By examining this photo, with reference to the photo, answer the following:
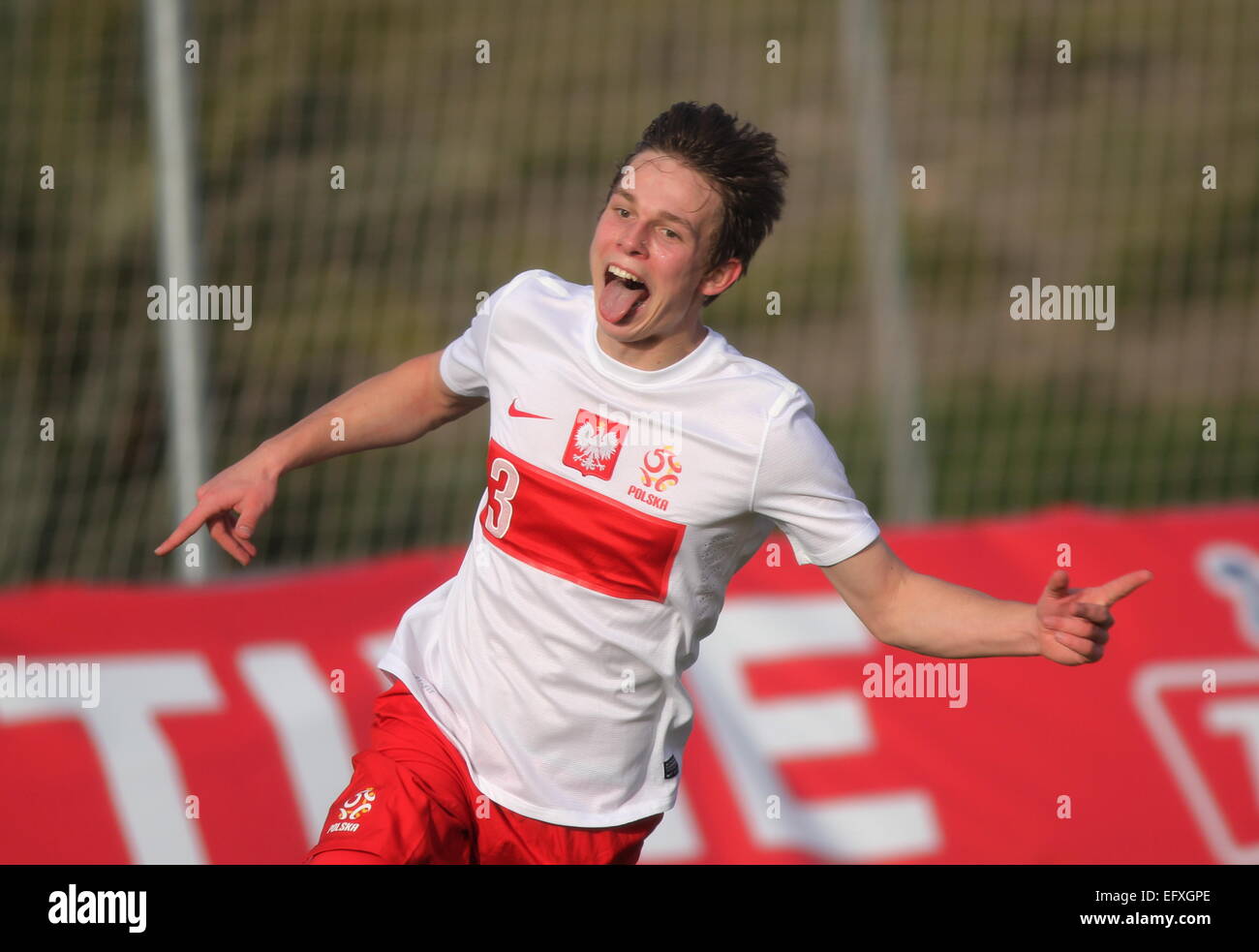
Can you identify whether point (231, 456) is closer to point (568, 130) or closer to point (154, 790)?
point (154, 790)

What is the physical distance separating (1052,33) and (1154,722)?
3.63 metres

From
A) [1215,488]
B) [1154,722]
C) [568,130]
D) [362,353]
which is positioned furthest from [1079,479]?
[362,353]

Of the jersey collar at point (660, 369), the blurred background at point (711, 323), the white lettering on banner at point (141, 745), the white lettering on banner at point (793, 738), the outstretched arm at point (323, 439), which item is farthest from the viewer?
the white lettering on banner at point (793, 738)

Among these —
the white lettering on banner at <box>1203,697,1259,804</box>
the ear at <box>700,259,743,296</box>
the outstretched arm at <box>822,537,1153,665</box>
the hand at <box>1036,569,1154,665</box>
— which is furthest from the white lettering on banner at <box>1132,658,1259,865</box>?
the ear at <box>700,259,743,296</box>

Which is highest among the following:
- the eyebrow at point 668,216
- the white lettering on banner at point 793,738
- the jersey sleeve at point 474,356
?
the eyebrow at point 668,216

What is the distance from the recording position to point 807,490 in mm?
3303

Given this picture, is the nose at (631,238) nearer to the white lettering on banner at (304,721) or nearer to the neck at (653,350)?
the neck at (653,350)

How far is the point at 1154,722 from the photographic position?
5805 mm

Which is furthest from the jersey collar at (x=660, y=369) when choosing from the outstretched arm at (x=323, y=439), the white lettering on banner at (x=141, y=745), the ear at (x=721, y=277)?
the white lettering on banner at (x=141, y=745)

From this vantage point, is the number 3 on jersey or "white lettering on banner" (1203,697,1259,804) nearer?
the number 3 on jersey

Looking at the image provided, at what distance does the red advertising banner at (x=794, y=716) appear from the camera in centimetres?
502

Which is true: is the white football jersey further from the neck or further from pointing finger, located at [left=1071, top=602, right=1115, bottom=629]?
pointing finger, located at [left=1071, top=602, right=1115, bottom=629]

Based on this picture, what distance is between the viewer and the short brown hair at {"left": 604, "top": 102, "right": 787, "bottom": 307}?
3.41 metres

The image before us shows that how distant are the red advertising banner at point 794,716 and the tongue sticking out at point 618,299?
7.97 feet
